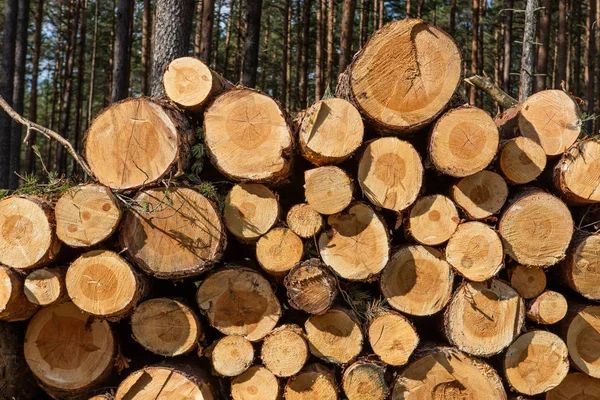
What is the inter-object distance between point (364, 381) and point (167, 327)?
1.40m

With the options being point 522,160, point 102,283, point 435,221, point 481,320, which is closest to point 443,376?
point 481,320

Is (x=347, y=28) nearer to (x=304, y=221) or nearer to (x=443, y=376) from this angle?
(x=304, y=221)

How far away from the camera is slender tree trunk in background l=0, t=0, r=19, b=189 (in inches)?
Answer: 427

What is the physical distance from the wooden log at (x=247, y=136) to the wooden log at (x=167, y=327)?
3.23ft

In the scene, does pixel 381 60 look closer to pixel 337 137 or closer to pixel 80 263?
pixel 337 137

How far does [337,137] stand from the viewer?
360 cm

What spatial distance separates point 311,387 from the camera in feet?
12.0

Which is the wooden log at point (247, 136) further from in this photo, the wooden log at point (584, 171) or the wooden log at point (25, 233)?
the wooden log at point (584, 171)

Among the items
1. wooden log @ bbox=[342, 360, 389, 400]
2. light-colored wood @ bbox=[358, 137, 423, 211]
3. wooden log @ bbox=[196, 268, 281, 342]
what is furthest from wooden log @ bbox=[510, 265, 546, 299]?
wooden log @ bbox=[196, 268, 281, 342]

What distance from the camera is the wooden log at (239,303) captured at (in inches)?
145

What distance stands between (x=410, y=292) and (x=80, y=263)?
2234 mm

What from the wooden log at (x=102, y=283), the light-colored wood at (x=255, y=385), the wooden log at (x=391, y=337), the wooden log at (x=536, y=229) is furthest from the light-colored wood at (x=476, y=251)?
the wooden log at (x=102, y=283)

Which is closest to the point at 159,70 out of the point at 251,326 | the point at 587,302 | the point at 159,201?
the point at 159,201

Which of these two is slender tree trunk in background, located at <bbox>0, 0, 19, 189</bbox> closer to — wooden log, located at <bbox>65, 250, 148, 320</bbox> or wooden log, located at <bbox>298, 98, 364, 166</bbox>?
wooden log, located at <bbox>65, 250, 148, 320</bbox>
